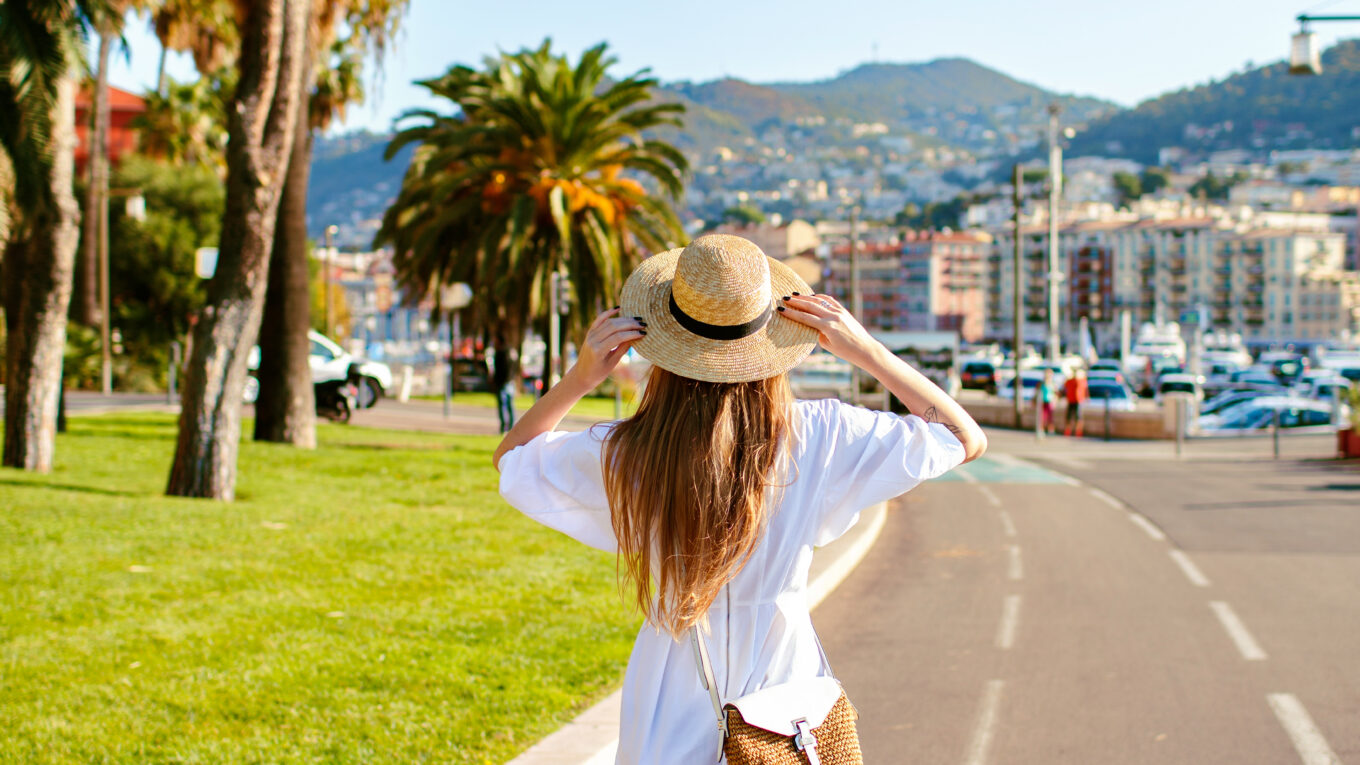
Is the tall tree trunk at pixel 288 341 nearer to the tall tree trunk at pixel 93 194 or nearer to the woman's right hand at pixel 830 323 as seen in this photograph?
the tall tree trunk at pixel 93 194

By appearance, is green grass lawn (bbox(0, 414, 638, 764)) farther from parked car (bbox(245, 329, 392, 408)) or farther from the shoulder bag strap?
parked car (bbox(245, 329, 392, 408))

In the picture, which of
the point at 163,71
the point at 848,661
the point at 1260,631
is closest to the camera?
the point at 848,661

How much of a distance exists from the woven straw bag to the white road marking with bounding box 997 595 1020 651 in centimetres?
532

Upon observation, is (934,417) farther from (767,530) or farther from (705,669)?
(705,669)

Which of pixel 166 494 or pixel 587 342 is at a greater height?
pixel 587 342

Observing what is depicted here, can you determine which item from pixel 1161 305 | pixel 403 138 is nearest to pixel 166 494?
pixel 403 138

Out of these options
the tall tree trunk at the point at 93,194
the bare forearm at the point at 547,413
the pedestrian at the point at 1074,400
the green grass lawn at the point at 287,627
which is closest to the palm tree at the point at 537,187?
the tall tree trunk at the point at 93,194

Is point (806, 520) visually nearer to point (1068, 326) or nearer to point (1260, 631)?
point (1260, 631)

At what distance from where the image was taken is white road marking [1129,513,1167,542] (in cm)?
1258

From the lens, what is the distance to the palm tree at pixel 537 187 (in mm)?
26203

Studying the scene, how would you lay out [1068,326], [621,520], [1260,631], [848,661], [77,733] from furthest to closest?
[1068,326]
[1260,631]
[848,661]
[77,733]
[621,520]

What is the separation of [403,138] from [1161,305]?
16785 cm

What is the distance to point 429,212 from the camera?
97.1 feet

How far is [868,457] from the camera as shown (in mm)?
2539
